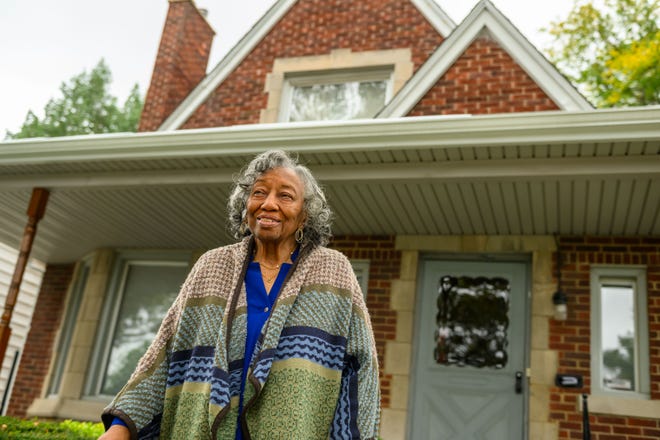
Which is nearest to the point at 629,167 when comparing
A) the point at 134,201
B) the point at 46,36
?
the point at 134,201

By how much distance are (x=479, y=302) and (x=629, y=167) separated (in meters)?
2.31

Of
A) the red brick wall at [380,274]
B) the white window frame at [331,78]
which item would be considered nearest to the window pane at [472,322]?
the red brick wall at [380,274]

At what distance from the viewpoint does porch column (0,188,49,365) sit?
18.6 feet

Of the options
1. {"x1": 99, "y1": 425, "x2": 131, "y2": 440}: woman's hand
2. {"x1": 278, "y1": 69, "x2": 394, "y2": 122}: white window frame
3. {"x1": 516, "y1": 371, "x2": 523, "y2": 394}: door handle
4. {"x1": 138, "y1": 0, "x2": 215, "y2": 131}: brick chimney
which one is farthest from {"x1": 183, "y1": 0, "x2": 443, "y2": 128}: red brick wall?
{"x1": 99, "y1": 425, "x2": 131, "y2": 440}: woman's hand

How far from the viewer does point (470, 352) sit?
20.0 feet

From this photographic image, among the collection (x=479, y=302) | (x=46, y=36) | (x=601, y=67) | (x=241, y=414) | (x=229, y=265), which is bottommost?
(x=241, y=414)

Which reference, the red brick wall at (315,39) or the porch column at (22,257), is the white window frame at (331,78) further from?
the porch column at (22,257)

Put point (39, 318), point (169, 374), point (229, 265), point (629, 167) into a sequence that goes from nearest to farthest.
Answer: point (169, 374) → point (229, 265) → point (629, 167) → point (39, 318)

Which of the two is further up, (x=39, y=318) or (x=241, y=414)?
(x=39, y=318)

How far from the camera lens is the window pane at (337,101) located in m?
8.05

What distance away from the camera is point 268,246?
2.00 metres

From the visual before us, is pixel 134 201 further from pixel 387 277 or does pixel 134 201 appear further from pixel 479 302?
pixel 479 302

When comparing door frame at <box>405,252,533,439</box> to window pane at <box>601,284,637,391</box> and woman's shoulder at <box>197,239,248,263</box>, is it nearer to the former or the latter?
window pane at <box>601,284,637,391</box>

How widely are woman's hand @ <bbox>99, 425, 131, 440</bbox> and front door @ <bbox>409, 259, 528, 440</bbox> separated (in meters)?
4.63
